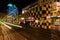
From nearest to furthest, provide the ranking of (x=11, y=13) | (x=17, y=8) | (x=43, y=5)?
(x=43, y=5), (x=17, y=8), (x=11, y=13)

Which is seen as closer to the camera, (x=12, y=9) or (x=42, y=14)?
(x=42, y=14)

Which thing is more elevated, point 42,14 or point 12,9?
point 12,9

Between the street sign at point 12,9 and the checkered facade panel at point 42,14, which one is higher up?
the street sign at point 12,9

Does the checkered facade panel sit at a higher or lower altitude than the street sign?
lower

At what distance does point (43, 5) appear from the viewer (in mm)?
1891

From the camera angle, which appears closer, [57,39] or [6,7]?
[57,39]

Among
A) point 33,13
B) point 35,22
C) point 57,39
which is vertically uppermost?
point 33,13

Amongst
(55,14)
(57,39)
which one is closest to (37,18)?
(55,14)

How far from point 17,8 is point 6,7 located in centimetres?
36

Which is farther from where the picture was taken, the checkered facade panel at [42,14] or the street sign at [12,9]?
the street sign at [12,9]

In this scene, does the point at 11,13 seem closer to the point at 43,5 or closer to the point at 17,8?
the point at 17,8

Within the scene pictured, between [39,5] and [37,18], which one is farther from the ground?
[39,5]

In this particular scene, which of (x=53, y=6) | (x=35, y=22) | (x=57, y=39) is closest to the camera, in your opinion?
(x=57, y=39)

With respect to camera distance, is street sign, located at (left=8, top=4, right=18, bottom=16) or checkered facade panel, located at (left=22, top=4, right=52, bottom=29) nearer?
checkered facade panel, located at (left=22, top=4, right=52, bottom=29)
